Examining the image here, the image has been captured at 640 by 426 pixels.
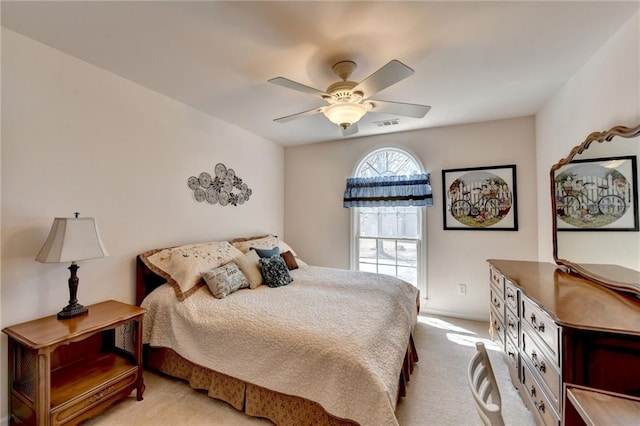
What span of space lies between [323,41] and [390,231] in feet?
9.01

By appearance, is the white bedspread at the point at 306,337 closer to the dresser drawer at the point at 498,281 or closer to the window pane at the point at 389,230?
the dresser drawer at the point at 498,281

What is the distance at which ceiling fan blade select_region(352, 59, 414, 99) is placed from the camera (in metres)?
1.58

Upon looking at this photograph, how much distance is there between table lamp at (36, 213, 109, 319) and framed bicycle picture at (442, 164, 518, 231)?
3632 millimetres

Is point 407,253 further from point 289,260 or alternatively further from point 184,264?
point 184,264

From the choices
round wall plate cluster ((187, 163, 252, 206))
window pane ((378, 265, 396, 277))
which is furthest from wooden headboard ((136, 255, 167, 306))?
window pane ((378, 265, 396, 277))

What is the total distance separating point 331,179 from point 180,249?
243 centimetres

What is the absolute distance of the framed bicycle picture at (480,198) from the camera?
3258mm

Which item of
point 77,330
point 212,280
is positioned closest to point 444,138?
point 212,280

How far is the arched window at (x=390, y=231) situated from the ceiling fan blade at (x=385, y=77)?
2063 mm

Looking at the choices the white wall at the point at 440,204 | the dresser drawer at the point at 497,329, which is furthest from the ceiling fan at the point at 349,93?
the dresser drawer at the point at 497,329

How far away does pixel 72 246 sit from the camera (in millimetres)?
1732

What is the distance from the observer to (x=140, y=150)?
8.21ft

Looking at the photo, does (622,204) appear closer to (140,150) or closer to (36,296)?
(140,150)

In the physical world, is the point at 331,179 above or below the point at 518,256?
above
